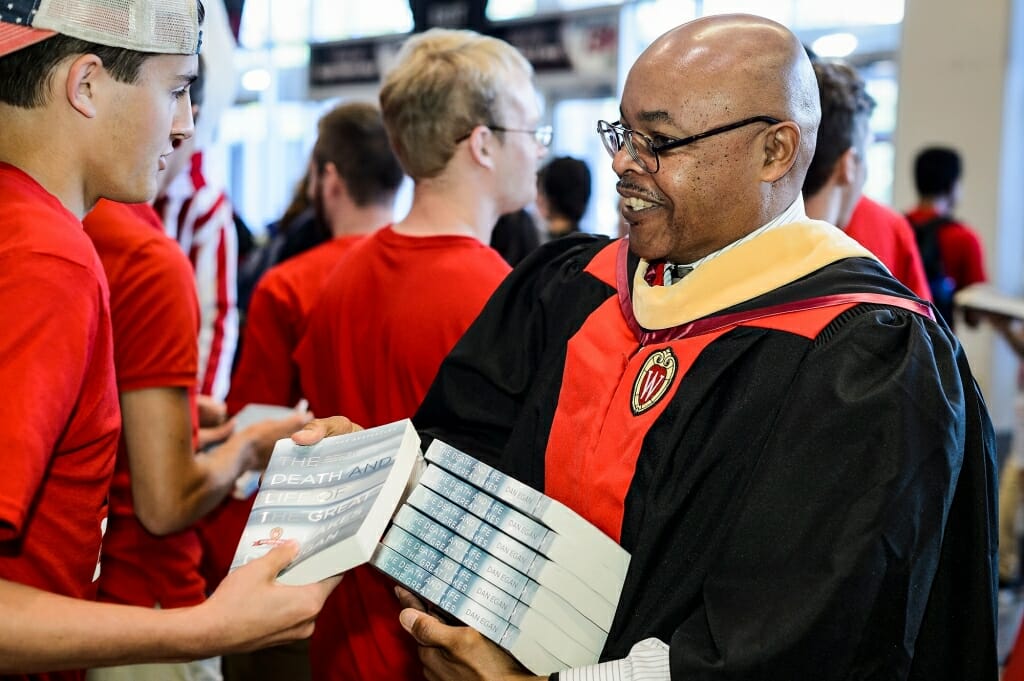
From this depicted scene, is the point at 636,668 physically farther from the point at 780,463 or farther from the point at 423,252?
the point at 423,252

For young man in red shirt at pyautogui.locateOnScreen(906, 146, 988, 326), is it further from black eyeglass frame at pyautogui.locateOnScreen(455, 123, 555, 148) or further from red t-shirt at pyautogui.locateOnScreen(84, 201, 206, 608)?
red t-shirt at pyautogui.locateOnScreen(84, 201, 206, 608)

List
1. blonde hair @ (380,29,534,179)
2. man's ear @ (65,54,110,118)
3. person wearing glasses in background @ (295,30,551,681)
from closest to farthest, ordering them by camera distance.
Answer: man's ear @ (65,54,110,118), person wearing glasses in background @ (295,30,551,681), blonde hair @ (380,29,534,179)

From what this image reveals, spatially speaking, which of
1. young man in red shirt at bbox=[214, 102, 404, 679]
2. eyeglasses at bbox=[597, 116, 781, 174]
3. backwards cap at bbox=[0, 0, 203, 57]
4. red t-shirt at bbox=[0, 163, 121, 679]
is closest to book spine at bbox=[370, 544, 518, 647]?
red t-shirt at bbox=[0, 163, 121, 679]

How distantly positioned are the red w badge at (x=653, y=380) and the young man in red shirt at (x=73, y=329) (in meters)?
0.60

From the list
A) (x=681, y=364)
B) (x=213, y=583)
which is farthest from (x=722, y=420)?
(x=213, y=583)

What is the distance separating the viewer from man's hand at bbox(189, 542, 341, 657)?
1.49 metres

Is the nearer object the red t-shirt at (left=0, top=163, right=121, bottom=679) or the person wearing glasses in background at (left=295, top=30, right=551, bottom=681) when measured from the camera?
the red t-shirt at (left=0, top=163, right=121, bottom=679)

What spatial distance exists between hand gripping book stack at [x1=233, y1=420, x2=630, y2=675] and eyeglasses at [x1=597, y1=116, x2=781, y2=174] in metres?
0.60

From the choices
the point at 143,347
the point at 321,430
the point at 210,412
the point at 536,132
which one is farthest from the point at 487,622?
the point at 210,412

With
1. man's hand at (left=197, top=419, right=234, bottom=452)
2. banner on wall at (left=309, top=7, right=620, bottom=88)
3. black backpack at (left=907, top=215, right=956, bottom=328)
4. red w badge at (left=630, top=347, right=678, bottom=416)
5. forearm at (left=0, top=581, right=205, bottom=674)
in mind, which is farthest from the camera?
banner on wall at (left=309, top=7, right=620, bottom=88)

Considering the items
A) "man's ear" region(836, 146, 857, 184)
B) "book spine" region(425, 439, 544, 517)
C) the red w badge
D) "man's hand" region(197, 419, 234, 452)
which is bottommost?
"man's hand" region(197, 419, 234, 452)

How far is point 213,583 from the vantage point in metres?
3.31

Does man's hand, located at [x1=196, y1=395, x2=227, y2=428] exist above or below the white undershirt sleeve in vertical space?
below

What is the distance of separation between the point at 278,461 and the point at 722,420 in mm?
734
